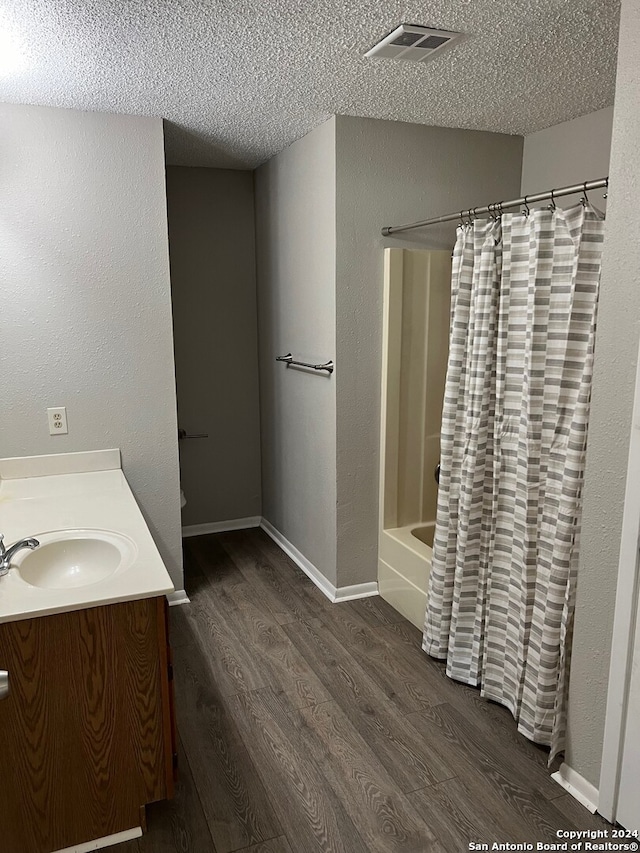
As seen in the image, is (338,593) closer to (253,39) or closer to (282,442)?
(282,442)

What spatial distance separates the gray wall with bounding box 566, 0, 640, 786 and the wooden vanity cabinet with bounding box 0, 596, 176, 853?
1206mm

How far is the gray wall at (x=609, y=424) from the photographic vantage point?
64.9 inches

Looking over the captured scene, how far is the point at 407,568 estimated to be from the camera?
3025 millimetres

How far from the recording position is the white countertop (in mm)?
1637

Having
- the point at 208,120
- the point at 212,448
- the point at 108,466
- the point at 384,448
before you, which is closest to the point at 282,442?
the point at 212,448

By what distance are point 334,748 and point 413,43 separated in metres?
2.30

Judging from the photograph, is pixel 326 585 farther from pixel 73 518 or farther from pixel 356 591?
pixel 73 518

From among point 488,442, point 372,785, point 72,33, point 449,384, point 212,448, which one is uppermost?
point 72,33

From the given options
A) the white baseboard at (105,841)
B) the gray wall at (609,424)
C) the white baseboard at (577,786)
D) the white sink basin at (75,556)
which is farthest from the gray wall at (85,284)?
the white baseboard at (577,786)

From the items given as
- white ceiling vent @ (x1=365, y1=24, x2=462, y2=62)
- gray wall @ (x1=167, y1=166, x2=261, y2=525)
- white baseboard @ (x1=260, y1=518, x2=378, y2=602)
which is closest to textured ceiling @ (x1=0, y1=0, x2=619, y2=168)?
white ceiling vent @ (x1=365, y1=24, x2=462, y2=62)

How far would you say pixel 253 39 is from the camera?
1.98 m

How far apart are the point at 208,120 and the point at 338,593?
2.30m

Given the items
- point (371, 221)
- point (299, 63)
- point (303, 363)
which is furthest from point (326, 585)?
point (299, 63)

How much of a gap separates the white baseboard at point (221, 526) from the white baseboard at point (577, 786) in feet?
8.65
